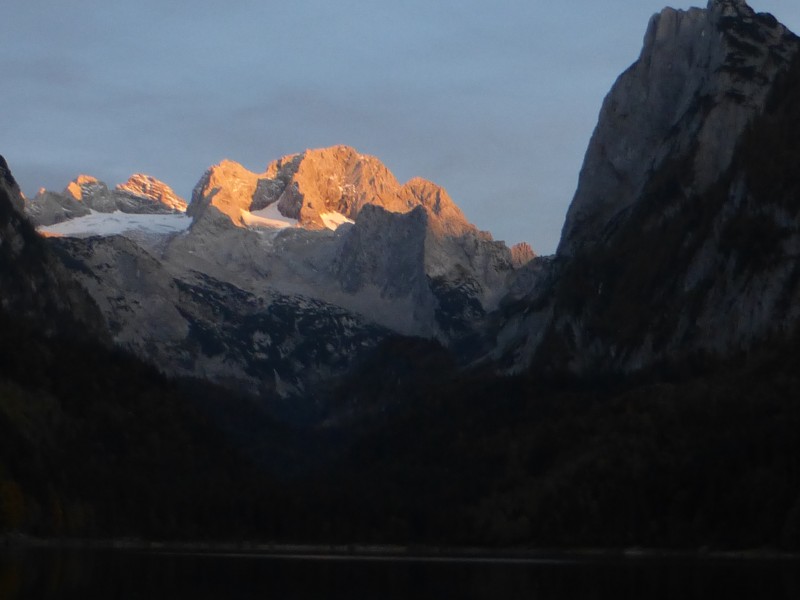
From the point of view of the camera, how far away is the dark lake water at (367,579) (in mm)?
124562

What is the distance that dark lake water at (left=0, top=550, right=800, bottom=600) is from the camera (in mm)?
124562

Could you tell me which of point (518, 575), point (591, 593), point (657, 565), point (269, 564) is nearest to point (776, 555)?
point (657, 565)

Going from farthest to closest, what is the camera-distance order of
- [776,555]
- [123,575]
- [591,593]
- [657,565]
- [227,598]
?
[776,555], [657,565], [123,575], [591,593], [227,598]

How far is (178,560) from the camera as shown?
186 meters

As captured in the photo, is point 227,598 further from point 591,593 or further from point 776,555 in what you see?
point 776,555

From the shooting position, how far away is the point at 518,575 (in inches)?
6521

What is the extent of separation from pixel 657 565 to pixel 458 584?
37239 millimetres

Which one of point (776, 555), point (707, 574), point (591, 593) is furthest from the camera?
point (776, 555)

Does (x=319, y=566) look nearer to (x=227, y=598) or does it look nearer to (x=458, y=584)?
(x=458, y=584)

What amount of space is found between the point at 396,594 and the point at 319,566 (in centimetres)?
5306

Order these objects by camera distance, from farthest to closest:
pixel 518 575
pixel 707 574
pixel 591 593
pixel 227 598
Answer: pixel 518 575, pixel 707 574, pixel 591 593, pixel 227 598

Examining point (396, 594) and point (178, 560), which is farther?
point (178, 560)

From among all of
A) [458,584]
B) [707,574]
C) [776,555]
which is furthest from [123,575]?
[776,555]

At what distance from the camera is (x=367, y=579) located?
157m
